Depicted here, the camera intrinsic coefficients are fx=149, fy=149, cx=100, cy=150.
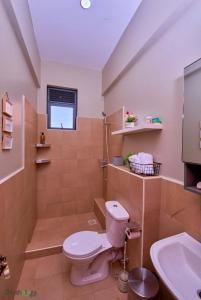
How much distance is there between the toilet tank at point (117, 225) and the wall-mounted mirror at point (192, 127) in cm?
78

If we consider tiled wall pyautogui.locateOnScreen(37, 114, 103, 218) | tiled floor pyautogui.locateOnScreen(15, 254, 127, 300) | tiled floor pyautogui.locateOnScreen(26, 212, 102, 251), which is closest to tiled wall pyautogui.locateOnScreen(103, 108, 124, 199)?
tiled wall pyautogui.locateOnScreen(37, 114, 103, 218)

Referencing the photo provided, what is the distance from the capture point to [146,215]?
1.30m

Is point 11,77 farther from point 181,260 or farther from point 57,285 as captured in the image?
point 57,285

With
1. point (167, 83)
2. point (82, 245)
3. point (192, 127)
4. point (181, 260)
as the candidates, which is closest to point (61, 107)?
point (167, 83)

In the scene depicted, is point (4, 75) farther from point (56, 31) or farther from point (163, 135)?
point (163, 135)

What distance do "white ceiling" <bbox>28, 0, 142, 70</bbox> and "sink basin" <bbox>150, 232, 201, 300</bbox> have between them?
7.24 ft

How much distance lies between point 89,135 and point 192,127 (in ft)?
6.83

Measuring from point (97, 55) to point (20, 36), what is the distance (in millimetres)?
1364

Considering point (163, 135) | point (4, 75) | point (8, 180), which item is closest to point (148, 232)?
point (163, 135)

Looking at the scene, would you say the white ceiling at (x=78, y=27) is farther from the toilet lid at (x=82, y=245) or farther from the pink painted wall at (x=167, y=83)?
the toilet lid at (x=82, y=245)

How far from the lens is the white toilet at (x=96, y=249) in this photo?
4.69 ft

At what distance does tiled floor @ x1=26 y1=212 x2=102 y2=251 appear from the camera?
198 cm

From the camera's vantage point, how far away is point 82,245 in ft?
4.94

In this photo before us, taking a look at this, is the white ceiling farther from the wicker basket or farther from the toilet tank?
the toilet tank
